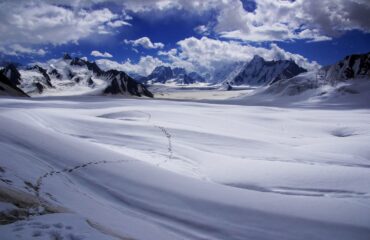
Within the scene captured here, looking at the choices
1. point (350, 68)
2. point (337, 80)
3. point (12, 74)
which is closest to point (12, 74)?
point (12, 74)

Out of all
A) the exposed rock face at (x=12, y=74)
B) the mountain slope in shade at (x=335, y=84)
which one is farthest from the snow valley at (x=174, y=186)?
the exposed rock face at (x=12, y=74)

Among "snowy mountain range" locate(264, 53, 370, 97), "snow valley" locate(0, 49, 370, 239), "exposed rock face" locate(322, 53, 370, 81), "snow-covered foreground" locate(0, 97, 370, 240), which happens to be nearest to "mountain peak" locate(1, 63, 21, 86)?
"snowy mountain range" locate(264, 53, 370, 97)

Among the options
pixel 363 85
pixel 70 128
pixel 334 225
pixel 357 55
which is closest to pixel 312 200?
pixel 334 225

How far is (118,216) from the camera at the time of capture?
8.24 meters

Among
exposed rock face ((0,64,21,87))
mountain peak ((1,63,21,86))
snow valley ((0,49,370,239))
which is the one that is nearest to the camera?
snow valley ((0,49,370,239))

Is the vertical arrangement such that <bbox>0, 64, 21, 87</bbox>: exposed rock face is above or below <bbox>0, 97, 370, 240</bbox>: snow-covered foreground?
above

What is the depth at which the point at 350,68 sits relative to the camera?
128875 millimetres

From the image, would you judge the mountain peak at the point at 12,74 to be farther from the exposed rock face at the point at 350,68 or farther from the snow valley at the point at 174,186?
the snow valley at the point at 174,186

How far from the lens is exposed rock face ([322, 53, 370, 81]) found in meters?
125

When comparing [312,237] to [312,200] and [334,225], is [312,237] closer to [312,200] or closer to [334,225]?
[334,225]

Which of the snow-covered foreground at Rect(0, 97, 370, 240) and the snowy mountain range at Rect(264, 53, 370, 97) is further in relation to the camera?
the snowy mountain range at Rect(264, 53, 370, 97)

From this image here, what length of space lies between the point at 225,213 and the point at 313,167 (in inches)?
254

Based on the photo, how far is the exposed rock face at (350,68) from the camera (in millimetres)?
124981

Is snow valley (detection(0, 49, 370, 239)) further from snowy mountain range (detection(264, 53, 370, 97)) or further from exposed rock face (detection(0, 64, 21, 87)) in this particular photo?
exposed rock face (detection(0, 64, 21, 87))
